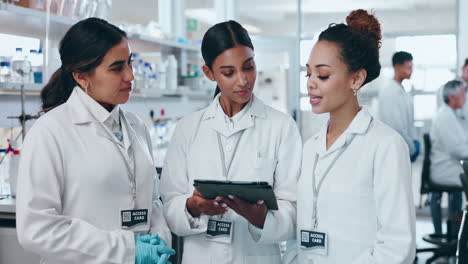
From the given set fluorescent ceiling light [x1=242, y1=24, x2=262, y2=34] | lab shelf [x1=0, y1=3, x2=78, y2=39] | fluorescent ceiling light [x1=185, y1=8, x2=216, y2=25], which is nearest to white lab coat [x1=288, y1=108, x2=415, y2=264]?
lab shelf [x1=0, y1=3, x2=78, y2=39]

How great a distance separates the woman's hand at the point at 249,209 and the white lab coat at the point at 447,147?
331 cm

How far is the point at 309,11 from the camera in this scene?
7230mm

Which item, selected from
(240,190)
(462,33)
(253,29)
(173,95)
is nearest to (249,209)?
(240,190)

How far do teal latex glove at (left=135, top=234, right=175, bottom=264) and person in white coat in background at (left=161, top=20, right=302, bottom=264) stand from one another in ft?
0.49

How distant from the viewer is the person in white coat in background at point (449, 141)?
15.1 feet

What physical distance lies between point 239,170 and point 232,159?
0.05 m

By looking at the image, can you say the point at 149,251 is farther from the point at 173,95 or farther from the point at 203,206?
the point at 173,95

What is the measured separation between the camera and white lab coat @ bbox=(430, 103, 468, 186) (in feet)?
15.0

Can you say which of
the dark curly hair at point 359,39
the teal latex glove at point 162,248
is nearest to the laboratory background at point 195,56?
the dark curly hair at point 359,39

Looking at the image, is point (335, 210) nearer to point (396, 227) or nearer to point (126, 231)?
point (396, 227)

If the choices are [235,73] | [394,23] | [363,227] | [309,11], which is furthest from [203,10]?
[363,227]

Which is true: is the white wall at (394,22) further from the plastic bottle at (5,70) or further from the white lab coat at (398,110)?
the plastic bottle at (5,70)

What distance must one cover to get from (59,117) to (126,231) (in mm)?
410

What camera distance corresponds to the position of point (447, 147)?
4.67 m
